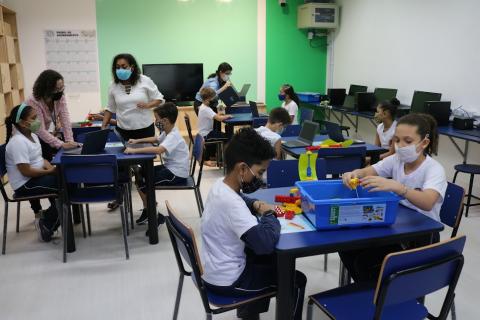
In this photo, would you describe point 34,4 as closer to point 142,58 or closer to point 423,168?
point 142,58

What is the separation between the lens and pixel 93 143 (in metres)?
3.48

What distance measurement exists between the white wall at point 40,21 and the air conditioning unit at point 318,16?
3.63m

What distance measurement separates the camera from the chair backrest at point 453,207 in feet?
7.48

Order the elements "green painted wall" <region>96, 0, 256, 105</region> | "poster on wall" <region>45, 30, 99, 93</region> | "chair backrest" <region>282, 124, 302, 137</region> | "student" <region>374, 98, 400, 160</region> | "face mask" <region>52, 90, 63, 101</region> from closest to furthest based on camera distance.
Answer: "face mask" <region>52, 90, 63, 101</region> < "student" <region>374, 98, 400, 160</region> < "chair backrest" <region>282, 124, 302, 137</region> < "poster on wall" <region>45, 30, 99, 93</region> < "green painted wall" <region>96, 0, 256, 105</region>

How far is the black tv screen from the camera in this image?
738cm

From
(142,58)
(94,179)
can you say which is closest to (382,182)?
(94,179)

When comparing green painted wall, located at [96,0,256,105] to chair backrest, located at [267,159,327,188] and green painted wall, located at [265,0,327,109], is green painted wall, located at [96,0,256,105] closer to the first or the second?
green painted wall, located at [265,0,327,109]

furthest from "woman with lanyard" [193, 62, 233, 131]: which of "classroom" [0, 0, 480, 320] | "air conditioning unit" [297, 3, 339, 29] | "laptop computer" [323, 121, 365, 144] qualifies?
"laptop computer" [323, 121, 365, 144]

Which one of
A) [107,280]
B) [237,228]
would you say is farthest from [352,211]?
[107,280]

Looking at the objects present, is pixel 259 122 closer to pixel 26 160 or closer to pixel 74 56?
pixel 26 160

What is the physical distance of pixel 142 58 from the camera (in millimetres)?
7469

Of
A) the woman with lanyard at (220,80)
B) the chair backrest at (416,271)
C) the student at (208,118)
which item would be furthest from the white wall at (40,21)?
the chair backrest at (416,271)

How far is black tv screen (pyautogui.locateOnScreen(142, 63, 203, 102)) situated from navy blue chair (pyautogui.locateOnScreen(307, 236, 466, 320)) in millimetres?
6056

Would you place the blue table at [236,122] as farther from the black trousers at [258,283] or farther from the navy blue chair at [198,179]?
the black trousers at [258,283]
